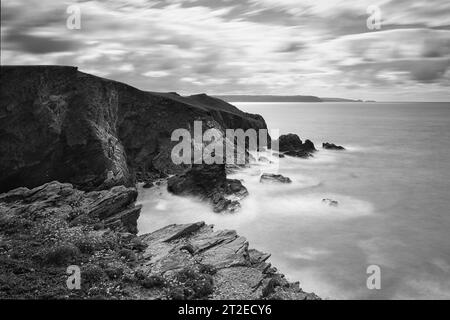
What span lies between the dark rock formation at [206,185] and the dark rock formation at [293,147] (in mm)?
36627

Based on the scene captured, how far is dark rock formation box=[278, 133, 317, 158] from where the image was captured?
8312 centimetres

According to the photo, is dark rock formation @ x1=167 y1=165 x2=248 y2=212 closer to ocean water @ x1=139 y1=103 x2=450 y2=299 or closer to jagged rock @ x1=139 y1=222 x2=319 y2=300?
ocean water @ x1=139 y1=103 x2=450 y2=299

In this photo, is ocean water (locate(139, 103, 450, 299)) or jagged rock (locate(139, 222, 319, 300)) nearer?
jagged rock (locate(139, 222, 319, 300))

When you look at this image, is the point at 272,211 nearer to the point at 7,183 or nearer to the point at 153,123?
→ the point at 153,123

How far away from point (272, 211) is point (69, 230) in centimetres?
2778

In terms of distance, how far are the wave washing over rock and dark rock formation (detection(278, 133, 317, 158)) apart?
3096 centimetres

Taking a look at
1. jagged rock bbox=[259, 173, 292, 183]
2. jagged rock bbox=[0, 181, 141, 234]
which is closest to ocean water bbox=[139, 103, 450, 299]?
jagged rock bbox=[259, 173, 292, 183]

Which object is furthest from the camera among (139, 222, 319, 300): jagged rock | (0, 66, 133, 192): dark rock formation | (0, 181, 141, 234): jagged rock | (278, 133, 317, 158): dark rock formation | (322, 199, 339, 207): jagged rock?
(278, 133, 317, 158): dark rock formation

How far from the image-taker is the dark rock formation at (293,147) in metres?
83.1

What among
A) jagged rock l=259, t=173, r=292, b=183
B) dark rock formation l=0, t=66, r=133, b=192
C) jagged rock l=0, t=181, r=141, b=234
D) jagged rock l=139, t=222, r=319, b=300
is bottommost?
jagged rock l=259, t=173, r=292, b=183

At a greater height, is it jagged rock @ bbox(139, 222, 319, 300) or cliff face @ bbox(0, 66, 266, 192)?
cliff face @ bbox(0, 66, 266, 192)

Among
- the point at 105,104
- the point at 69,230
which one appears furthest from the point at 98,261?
the point at 105,104

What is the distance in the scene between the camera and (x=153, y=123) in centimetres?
6259

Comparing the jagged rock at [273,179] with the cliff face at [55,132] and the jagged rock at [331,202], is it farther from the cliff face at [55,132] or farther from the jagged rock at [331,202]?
the cliff face at [55,132]
